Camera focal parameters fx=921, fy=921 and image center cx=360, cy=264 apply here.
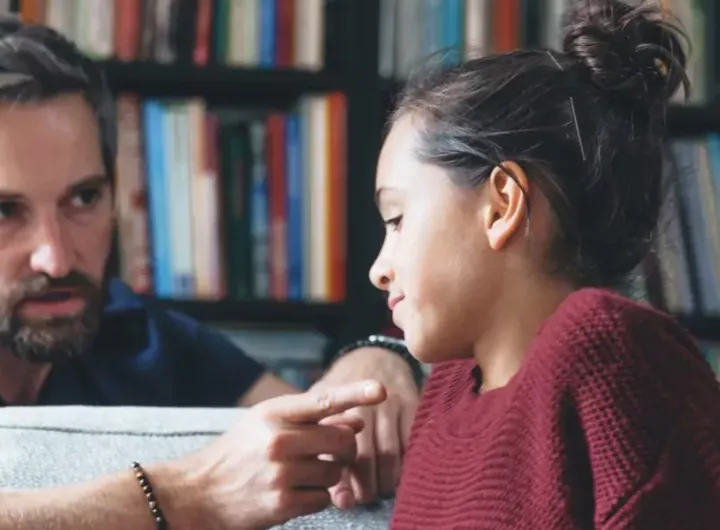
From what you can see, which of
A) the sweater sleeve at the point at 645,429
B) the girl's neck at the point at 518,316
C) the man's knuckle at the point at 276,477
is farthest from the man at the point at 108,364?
the sweater sleeve at the point at 645,429

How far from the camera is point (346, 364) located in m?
1.13

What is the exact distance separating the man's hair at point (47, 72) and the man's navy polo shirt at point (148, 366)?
227mm

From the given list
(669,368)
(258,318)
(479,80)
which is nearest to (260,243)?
(258,318)

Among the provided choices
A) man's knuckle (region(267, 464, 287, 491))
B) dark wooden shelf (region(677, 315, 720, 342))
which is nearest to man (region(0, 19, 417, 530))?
man's knuckle (region(267, 464, 287, 491))

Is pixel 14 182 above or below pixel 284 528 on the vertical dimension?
above

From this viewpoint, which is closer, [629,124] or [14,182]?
[629,124]

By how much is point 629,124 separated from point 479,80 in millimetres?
130

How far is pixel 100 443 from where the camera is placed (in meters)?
0.95

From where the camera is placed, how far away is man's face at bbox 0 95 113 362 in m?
1.25

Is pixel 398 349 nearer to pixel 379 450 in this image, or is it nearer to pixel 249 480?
pixel 379 450

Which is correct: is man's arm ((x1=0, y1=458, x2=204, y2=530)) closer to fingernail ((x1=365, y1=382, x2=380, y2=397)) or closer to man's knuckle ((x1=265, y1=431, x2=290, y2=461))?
man's knuckle ((x1=265, y1=431, x2=290, y2=461))

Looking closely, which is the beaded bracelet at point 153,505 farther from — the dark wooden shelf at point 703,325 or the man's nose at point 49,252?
the dark wooden shelf at point 703,325

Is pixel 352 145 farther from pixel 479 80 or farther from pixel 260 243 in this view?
pixel 479 80

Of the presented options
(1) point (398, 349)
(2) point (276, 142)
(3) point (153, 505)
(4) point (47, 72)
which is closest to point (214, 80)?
(2) point (276, 142)
